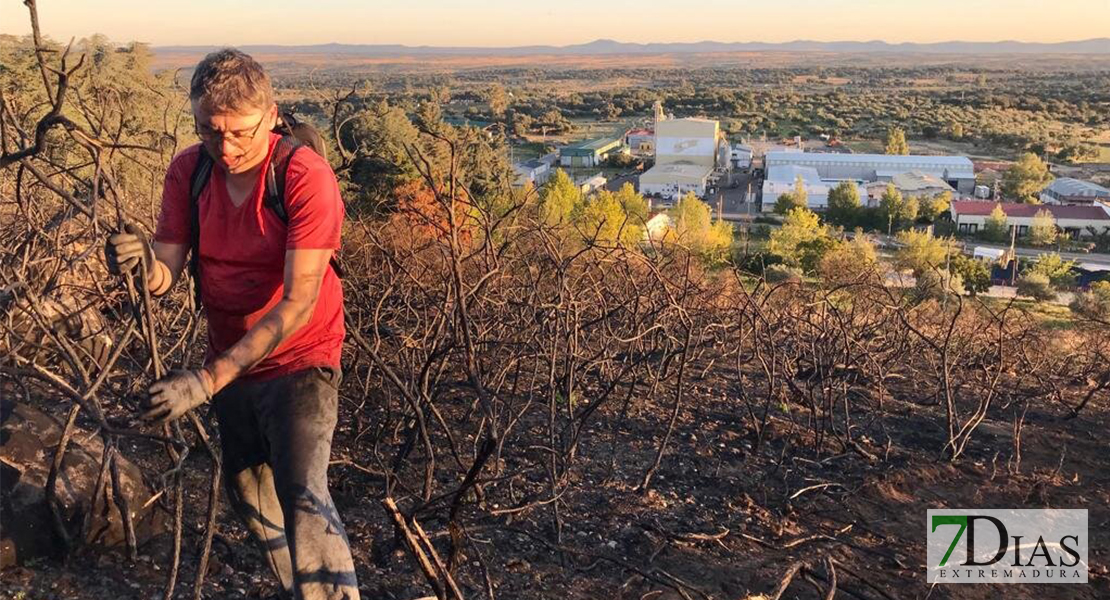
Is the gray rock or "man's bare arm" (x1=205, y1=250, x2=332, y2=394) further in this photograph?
the gray rock

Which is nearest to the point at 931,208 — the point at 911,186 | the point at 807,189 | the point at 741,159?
the point at 807,189

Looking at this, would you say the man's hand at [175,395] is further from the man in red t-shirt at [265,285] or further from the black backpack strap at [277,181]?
the black backpack strap at [277,181]

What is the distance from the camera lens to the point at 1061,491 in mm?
4680

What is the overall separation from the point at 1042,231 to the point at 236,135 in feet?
121

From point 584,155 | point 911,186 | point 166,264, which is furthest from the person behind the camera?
point 584,155

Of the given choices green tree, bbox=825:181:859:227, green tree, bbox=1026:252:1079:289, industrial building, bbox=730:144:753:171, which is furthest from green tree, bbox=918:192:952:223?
industrial building, bbox=730:144:753:171

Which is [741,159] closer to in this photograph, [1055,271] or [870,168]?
[870,168]

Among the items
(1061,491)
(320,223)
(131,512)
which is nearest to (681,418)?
(1061,491)

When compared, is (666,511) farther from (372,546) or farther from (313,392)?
(313,392)

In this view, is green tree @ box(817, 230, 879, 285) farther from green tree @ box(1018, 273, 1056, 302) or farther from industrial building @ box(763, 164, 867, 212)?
industrial building @ box(763, 164, 867, 212)

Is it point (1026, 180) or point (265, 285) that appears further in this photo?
point (1026, 180)

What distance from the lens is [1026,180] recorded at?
45625 mm

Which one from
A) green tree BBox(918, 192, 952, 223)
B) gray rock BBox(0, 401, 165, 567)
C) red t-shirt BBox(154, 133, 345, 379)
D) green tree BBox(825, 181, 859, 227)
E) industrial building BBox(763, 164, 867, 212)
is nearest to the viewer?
red t-shirt BBox(154, 133, 345, 379)

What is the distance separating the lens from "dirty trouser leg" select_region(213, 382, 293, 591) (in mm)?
2170
